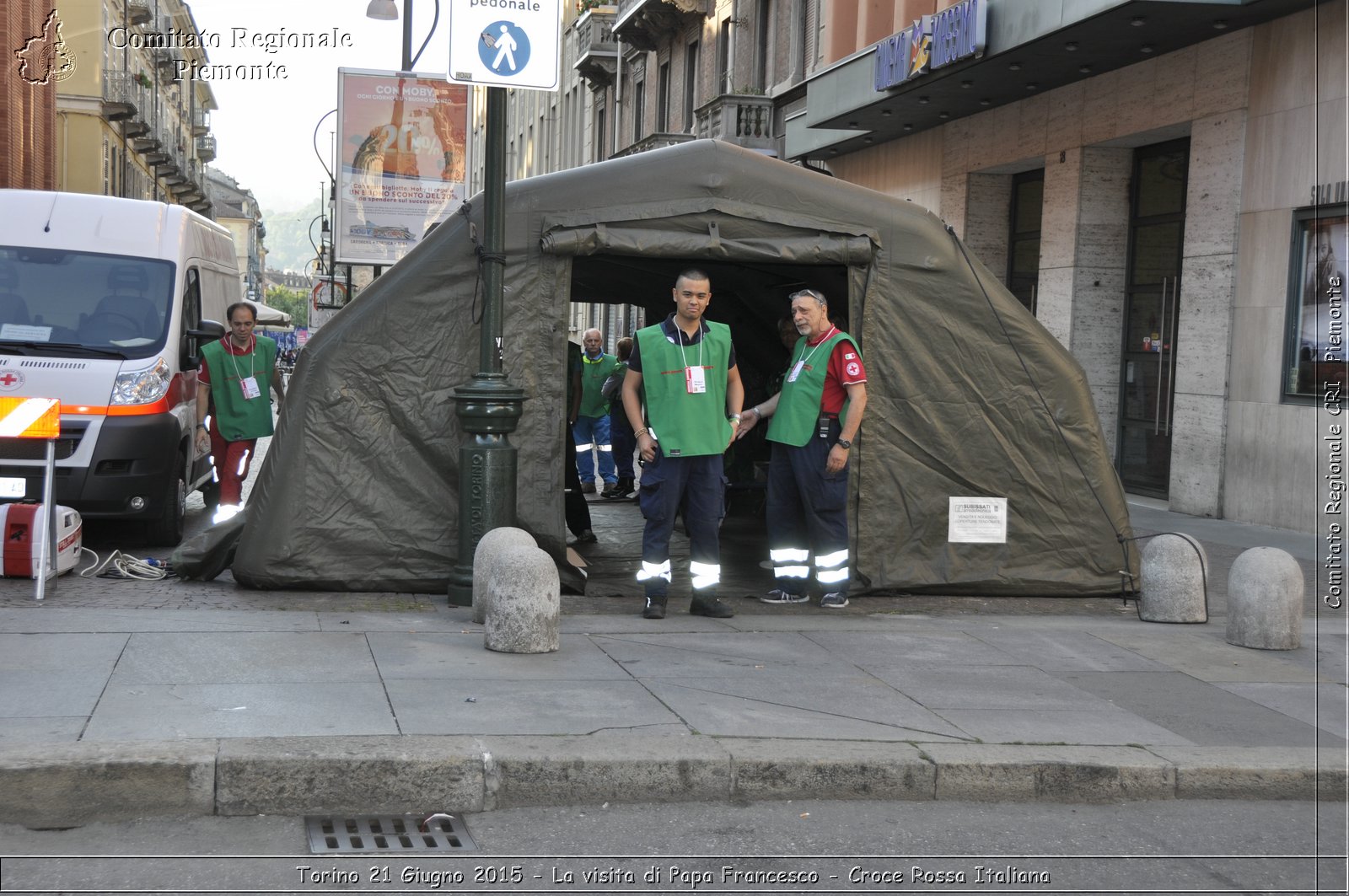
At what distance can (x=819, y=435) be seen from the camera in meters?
8.67

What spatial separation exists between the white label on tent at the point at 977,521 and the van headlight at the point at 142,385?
228 inches

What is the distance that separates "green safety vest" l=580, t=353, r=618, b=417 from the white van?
178 inches

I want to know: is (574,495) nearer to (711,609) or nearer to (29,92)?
(711,609)

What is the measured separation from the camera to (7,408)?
8039 millimetres

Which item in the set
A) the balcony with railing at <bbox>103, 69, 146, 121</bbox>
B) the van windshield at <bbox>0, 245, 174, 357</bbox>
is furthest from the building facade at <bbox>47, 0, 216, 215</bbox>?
the van windshield at <bbox>0, 245, 174, 357</bbox>

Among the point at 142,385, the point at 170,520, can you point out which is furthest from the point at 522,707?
the point at 170,520

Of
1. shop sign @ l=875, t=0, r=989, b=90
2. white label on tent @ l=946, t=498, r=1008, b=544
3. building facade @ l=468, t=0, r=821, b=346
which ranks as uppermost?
building facade @ l=468, t=0, r=821, b=346

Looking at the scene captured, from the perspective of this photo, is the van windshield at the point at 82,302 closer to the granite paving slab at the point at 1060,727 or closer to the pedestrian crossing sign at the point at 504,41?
the pedestrian crossing sign at the point at 504,41

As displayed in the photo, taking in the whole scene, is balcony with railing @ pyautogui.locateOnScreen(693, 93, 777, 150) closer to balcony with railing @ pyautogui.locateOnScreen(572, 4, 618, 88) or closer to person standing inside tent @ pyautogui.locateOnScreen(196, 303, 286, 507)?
balcony with railing @ pyautogui.locateOnScreen(572, 4, 618, 88)

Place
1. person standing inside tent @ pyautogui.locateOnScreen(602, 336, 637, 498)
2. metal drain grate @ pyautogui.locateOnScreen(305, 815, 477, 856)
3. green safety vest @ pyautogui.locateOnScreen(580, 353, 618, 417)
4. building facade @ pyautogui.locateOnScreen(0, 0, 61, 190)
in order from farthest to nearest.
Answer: building facade @ pyautogui.locateOnScreen(0, 0, 61, 190) < person standing inside tent @ pyautogui.locateOnScreen(602, 336, 637, 498) < green safety vest @ pyautogui.locateOnScreen(580, 353, 618, 417) < metal drain grate @ pyautogui.locateOnScreen(305, 815, 477, 856)

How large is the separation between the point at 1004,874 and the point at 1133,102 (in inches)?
514

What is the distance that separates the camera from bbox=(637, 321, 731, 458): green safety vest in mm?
8031

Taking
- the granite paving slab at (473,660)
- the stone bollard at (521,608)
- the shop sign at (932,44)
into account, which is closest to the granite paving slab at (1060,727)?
the granite paving slab at (473,660)

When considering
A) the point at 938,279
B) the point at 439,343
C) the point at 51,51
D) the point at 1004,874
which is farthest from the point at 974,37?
the point at 51,51
